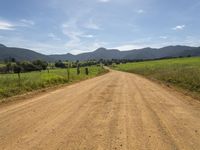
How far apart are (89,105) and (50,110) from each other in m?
1.91

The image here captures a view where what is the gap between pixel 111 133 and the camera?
7.02 meters

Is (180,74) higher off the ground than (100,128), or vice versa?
(100,128)

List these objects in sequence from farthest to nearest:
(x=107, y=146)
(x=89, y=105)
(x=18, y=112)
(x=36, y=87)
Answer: (x=36, y=87) < (x=89, y=105) < (x=18, y=112) < (x=107, y=146)

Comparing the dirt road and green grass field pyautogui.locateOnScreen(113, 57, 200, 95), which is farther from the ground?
the dirt road

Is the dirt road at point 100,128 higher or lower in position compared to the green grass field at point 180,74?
higher

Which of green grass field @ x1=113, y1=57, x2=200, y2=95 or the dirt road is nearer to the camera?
the dirt road

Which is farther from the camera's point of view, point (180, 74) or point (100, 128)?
point (180, 74)

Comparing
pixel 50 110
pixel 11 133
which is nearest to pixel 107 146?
pixel 11 133

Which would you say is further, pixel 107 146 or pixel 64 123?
pixel 64 123

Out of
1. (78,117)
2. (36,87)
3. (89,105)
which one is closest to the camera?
(78,117)

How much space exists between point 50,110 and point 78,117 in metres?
1.89

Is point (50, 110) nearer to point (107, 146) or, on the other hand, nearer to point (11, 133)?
point (11, 133)

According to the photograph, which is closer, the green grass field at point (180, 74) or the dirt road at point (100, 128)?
the dirt road at point (100, 128)

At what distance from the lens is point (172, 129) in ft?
24.3
